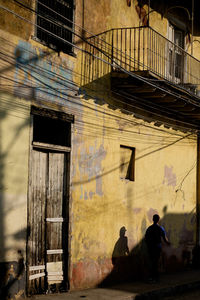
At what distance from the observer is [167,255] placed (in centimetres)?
1390

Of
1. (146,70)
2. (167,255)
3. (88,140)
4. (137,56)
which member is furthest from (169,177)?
(88,140)

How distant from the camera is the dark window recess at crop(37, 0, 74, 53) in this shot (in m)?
9.88

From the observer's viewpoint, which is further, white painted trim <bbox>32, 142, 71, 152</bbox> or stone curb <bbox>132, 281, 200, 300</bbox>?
stone curb <bbox>132, 281, 200, 300</bbox>

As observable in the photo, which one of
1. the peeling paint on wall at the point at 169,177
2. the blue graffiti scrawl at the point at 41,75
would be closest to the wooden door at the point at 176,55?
the peeling paint on wall at the point at 169,177

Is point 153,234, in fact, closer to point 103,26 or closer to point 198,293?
point 198,293

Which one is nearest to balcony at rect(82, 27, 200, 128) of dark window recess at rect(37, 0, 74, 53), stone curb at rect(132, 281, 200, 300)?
dark window recess at rect(37, 0, 74, 53)

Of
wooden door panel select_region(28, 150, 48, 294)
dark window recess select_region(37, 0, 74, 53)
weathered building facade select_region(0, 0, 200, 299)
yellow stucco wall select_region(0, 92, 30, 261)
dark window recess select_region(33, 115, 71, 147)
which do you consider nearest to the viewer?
yellow stucco wall select_region(0, 92, 30, 261)

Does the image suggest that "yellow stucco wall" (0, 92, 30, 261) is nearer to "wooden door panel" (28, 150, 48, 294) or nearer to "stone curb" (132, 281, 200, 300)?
"wooden door panel" (28, 150, 48, 294)

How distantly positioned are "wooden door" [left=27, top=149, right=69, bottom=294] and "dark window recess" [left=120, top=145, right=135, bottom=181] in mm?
2134

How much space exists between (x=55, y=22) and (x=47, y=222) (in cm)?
396

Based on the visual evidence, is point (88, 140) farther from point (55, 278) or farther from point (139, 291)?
point (139, 291)

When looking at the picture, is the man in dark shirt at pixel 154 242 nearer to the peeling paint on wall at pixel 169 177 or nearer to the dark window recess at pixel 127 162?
the dark window recess at pixel 127 162

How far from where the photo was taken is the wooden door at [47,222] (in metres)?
9.69

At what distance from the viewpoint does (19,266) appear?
9.04m
